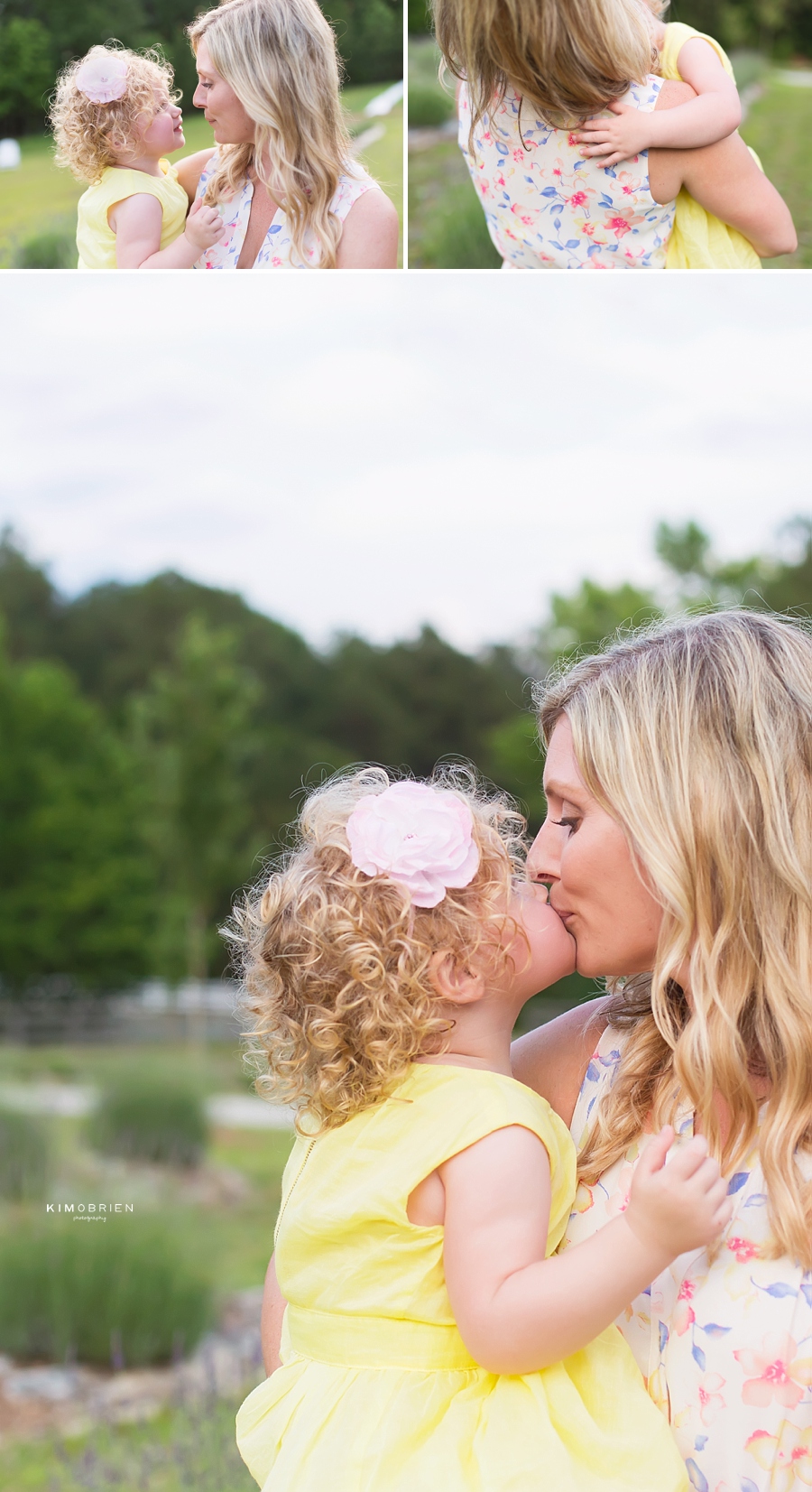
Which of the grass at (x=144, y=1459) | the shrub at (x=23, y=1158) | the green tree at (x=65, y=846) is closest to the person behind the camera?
the grass at (x=144, y=1459)

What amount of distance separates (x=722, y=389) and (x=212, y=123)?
4.37m

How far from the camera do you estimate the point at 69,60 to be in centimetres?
248

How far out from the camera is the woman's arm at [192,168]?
93.4 inches

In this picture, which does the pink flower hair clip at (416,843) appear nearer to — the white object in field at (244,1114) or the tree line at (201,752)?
the white object in field at (244,1114)

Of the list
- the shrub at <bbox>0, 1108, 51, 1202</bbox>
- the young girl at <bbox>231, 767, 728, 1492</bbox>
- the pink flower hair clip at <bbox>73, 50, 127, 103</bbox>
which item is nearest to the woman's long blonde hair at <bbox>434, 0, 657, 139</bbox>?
the pink flower hair clip at <bbox>73, 50, 127, 103</bbox>

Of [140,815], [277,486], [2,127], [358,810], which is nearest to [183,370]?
[277,486]

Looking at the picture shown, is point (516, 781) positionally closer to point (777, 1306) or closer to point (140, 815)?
point (140, 815)

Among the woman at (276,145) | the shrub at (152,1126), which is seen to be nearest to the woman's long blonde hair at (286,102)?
the woman at (276,145)

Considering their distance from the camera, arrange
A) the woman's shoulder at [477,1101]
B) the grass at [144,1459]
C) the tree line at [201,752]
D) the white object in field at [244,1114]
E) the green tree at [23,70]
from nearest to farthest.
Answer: the woman's shoulder at [477,1101] → the green tree at [23,70] → the grass at [144,1459] → the white object in field at [244,1114] → the tree line at [201,752]

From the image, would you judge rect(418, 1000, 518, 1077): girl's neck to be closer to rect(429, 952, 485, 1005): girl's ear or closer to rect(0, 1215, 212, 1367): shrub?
rect(429, 952, 485, 1005): girl's ear

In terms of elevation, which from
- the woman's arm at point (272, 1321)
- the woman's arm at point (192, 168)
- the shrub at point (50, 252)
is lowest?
the woman's arm at point (272, 1321)

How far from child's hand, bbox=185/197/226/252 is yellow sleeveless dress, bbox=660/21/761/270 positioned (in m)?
0.91

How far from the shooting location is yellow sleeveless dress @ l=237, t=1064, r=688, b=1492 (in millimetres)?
1163

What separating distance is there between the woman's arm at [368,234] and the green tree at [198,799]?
677 cm
